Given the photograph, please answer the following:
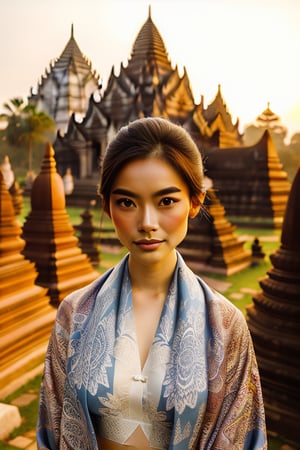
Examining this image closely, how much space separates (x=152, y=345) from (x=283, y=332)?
2089 millimetres

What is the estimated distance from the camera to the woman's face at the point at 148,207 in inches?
55.1

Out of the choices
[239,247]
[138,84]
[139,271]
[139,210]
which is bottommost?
[239,247]

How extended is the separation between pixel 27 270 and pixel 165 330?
3.39 meters

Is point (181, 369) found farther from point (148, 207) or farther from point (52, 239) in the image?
point (52, 239)

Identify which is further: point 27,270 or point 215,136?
point 215,136

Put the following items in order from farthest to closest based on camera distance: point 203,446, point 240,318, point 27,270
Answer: point 27,270
point 240,318
point 203,446

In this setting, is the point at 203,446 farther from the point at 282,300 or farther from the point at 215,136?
the point at 215,136

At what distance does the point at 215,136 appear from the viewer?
17.8 meters

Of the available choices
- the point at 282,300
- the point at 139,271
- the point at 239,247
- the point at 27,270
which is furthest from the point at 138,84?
the point at 139,271

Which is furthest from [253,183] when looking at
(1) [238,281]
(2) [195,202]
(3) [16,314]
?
(2) [195,202]

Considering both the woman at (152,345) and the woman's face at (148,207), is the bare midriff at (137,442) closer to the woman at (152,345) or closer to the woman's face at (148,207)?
the woman at (152,345)

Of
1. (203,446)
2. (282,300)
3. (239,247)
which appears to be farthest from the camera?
(239,247)

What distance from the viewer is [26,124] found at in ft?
83.5

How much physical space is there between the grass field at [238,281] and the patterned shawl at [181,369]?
1.72 metres
